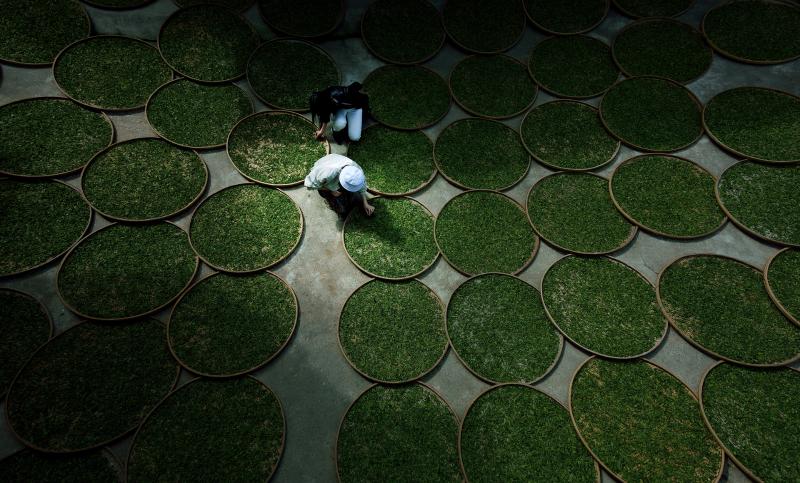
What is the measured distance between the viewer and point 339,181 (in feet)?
11.9

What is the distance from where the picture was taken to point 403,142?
457 centimetres

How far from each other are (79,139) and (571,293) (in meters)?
5.17

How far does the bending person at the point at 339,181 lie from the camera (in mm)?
3502

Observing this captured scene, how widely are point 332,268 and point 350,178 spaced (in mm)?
977

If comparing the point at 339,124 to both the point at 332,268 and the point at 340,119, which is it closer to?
the point at 340,119

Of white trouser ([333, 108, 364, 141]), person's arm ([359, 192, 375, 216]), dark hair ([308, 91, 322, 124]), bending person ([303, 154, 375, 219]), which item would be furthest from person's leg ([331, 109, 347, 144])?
person's arm ([359, 192, 375, 216])

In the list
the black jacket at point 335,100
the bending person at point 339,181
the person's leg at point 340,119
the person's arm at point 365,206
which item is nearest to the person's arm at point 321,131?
the black jacket at point 335,100

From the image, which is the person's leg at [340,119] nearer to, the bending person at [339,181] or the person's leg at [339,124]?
the person's leg at [339,124]

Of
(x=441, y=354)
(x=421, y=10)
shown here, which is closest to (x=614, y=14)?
(x=421, y=10)

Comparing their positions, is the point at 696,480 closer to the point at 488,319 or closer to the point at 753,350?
the point at 753,350

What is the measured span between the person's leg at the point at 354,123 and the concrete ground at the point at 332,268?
32cm

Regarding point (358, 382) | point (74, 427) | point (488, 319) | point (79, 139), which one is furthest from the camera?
point (79, 139)

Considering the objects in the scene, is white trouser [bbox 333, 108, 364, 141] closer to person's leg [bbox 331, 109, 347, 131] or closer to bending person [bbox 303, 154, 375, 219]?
person's leg [bbox 331, 109, 347, 131]

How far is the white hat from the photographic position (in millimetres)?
3477
